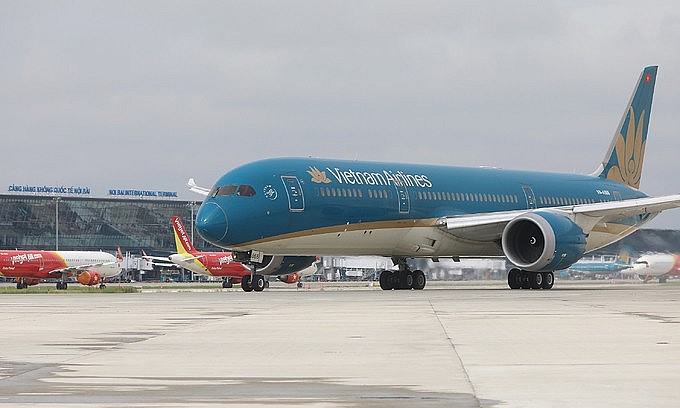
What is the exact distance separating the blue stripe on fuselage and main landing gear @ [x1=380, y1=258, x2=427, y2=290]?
3.30 metres

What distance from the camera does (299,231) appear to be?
127 ft

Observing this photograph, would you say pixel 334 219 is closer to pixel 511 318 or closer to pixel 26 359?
pixel 511 318

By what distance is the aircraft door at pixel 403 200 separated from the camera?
41.8 metres

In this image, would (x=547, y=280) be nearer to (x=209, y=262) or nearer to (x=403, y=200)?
(x=403, y=200)

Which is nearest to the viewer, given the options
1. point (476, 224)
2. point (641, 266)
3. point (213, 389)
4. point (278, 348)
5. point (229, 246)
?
point (213, 389)

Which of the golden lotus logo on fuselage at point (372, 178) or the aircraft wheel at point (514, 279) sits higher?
the golden lotus logo on fuselage at point (372, 178)

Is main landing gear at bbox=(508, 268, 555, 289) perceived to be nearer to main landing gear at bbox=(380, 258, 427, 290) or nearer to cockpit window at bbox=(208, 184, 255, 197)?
main landing gear at bbox=(380, 258, 427, 290)

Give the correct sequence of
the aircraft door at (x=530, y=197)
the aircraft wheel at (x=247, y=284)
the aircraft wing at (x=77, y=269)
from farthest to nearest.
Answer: the aircraft wing at (x=77, y=269) < the aircraft door at (x=530, y=197) < the aircraft wheel at (x=247, y=284)

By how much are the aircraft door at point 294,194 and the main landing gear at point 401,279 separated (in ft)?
26.3

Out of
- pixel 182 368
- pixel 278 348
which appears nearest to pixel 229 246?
pixel 278 348

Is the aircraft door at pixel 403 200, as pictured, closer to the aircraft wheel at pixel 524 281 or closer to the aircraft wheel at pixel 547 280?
the aircraft wheel at pixel 524 281

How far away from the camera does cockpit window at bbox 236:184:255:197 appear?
125ft

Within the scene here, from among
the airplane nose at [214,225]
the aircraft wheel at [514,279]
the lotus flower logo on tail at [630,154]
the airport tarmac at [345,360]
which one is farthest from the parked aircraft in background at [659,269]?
the airport tarmac at [345,360]

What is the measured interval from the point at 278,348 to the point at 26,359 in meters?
3.28
